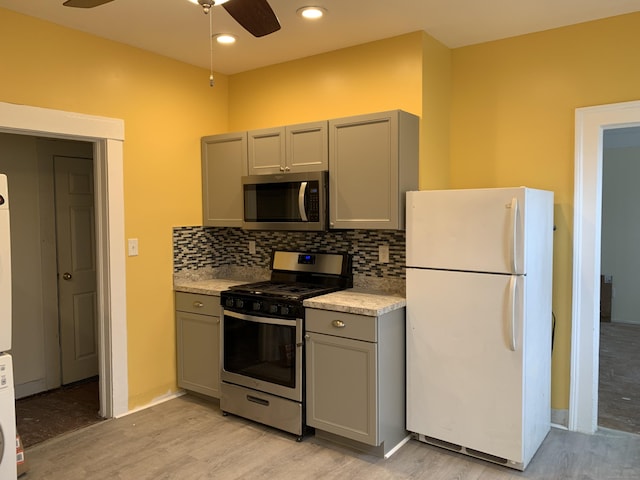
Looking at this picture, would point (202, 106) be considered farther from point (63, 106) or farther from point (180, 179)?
point (63, 106)

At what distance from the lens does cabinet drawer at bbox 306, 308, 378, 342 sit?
283cm

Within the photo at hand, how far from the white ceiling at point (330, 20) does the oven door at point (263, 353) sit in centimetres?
183

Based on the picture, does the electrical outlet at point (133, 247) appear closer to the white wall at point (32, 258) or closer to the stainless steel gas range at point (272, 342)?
the stainless steel gas range at point (272, 342)

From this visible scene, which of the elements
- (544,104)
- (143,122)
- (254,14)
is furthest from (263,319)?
(544,104)

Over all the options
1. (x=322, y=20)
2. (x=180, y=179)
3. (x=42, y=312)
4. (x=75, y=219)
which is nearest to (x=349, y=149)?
(x=322, y=20)

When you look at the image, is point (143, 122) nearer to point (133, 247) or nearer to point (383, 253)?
point (133, 247)

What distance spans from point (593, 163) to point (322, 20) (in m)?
1.85

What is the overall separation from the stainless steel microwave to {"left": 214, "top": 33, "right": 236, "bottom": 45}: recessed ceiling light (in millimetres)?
916

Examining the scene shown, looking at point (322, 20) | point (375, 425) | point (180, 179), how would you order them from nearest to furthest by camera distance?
point (375, 425), point (322, 20), point (180, 179)

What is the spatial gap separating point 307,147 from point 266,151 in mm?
375

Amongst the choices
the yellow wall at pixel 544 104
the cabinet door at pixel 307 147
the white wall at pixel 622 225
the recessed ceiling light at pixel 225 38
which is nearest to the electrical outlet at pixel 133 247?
the cabinet door at pixel 307 147

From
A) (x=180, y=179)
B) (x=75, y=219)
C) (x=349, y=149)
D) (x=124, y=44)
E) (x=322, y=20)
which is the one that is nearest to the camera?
(x=322, y=20)

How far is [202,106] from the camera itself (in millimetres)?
4039

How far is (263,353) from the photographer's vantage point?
330cm
